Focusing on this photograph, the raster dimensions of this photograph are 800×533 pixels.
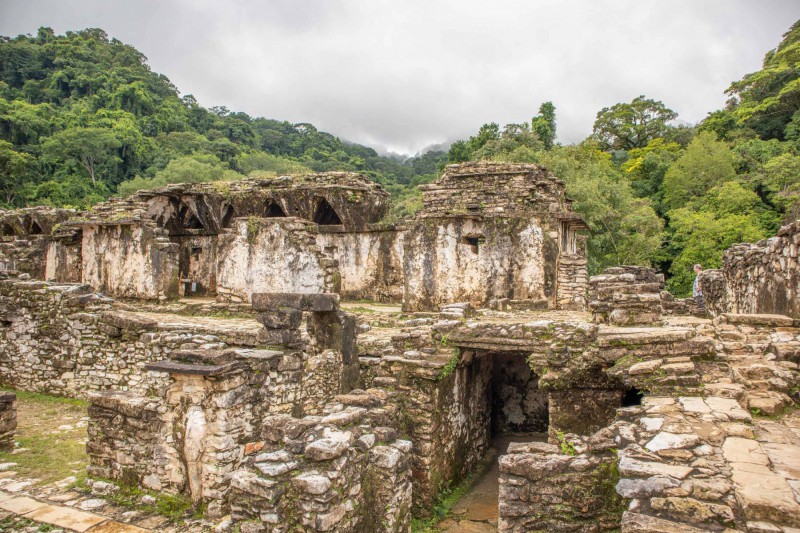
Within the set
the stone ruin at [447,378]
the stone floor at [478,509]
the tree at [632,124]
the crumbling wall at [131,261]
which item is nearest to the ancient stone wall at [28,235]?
the crumbling wall at [131,261]

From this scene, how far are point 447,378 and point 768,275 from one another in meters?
5.31

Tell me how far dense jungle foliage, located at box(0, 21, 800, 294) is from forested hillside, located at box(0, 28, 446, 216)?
139mm

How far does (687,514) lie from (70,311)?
10723 mm

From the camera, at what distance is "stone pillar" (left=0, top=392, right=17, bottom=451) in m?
7.11

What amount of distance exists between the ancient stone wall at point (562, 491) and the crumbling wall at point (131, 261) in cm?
1296

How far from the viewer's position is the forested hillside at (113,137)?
37.6 meters

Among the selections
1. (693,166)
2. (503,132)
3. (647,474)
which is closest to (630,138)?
(693,166)

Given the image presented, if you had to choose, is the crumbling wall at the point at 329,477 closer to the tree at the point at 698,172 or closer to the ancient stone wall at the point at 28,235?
the ancient stone wall at the point at 28,235

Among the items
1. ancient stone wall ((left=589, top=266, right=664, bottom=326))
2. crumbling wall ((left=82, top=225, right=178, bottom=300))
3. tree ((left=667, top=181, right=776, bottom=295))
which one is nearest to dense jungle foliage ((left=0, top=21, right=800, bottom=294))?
tree ((left=667, top=181, right=776, bottom=295))

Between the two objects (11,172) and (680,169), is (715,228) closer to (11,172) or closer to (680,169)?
(680,169)

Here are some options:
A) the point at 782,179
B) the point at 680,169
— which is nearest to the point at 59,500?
the point at 782,179

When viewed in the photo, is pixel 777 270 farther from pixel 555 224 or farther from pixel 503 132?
pixel 503 132

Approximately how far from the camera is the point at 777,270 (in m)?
7.38

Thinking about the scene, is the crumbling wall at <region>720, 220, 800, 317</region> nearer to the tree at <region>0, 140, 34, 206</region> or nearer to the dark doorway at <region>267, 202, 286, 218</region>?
the dark doorway at <region>267, 202, 286, 218</region>
